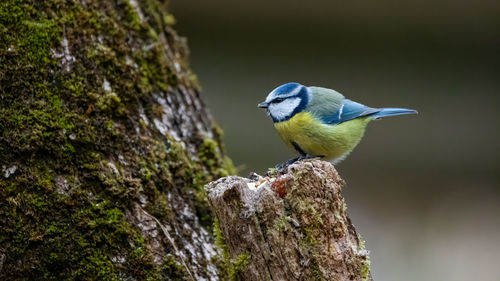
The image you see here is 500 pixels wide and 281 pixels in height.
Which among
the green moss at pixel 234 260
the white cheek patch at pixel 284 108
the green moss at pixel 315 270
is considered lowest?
the green moss at pixel 315 270

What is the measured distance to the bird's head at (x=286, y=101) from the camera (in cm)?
205

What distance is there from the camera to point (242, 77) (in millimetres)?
3988

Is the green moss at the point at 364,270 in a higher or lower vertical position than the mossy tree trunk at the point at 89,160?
lower

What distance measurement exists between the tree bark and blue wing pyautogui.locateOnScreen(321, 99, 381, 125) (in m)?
0.77

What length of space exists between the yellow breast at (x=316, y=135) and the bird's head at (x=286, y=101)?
0.03 meters

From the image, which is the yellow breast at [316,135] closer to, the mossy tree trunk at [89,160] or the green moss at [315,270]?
the mossy tree trunk at [89,160]

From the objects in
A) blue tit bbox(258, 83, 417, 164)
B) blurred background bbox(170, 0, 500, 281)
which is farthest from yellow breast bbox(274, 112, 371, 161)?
blurred background bbox(170, 0, 500, 281)

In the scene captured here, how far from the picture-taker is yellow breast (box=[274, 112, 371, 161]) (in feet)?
6.55

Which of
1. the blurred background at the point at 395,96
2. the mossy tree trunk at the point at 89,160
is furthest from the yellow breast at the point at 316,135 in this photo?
the blurred background at the point at 395,96

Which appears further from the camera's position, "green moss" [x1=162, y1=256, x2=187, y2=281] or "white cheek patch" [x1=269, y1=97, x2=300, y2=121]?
"white cheek patch" [x1=269, y1=97, x2=300, y2=121]

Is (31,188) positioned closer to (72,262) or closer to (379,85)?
(72,262)

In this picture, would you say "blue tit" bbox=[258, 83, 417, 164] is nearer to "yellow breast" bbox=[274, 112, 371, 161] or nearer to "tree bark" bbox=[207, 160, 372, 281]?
"yellow breast" bbox=[274, 112, 371, 161]

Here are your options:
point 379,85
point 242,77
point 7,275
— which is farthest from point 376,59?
point 7,275

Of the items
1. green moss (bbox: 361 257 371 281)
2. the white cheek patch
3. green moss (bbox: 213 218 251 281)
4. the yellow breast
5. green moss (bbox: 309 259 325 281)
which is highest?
the white cheek patch
